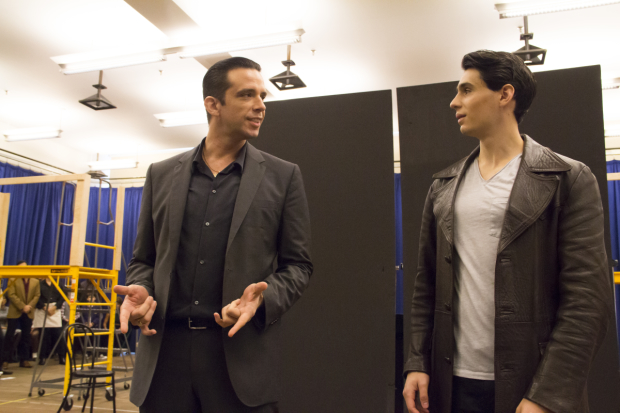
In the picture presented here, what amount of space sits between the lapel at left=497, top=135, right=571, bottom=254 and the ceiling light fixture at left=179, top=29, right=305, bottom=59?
4.02m

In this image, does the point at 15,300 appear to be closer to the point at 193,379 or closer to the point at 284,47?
the point at 284,47

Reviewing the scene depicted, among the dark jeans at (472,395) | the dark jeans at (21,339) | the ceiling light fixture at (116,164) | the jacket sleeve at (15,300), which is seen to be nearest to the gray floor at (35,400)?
the dark jeans at (21,339)

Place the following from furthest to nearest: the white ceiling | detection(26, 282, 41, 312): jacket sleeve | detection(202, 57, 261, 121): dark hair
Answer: detection(26, 282, 41, 312): jacket sleeve, the white ceiling, detection(202, 57, 261, 121): dark hair

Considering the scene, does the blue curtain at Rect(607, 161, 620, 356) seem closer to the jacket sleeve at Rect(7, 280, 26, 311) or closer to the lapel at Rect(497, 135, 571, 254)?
the lapel at Rect(497, 135, 571, 254)

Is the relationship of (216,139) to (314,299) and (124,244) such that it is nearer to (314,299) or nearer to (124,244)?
(314,299)

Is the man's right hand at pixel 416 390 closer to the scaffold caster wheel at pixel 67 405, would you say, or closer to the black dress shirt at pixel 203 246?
the black dress shirt at pixel 203 246

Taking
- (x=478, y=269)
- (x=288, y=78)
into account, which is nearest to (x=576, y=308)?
(x=478, y=269)

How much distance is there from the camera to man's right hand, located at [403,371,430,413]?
140 cm

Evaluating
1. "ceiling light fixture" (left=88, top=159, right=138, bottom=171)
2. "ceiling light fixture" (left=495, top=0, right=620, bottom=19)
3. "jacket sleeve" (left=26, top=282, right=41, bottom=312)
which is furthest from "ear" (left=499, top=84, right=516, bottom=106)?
"ceiling light fixture" (left=88, top=159, right=138, bottom=171)

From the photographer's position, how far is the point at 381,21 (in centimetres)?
602

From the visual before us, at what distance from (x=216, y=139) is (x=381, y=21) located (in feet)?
16.3

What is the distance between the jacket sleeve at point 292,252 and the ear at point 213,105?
0.33 m

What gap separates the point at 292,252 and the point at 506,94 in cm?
78

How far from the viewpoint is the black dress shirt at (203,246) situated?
1387mm
